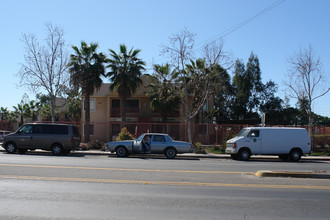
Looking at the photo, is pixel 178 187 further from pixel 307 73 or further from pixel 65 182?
pixel 307 73

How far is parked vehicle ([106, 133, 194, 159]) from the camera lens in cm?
1809

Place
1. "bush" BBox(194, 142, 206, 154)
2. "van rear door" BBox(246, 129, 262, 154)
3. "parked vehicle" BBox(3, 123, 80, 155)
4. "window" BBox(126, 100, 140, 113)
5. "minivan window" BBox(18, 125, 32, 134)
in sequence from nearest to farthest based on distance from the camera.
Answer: "van rear door" BBox(246, 129, 262, 154)
"parked vehicle" BBox(3, 123, 80, 155)
"minivan window" BBox(18, 125, 32, 134)
"bush" BBox(194, 142, 206, 154)
"window" BBox(126, 100, 140, 113)

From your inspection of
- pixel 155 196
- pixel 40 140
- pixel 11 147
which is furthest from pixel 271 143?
pixel 11 147

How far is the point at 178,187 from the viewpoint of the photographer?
8.57m

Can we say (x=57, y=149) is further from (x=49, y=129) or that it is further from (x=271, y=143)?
(x=271, y=143)

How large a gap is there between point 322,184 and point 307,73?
16543mm

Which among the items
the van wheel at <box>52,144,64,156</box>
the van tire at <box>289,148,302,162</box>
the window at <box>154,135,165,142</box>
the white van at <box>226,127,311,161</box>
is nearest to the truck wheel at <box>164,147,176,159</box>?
the window at <box>154,135,165,142</box>

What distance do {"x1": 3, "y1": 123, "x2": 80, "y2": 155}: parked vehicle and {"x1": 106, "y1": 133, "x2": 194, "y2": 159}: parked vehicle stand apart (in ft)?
8.99

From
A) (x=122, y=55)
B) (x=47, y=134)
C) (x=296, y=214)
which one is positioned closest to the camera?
(x=296, y=214)

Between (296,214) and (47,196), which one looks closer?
(296,214)

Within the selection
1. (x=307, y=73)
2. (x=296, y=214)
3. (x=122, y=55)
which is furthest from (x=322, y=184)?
(x=122, y=55)

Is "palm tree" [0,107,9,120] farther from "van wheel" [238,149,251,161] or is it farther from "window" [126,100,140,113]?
"van wheel" [238,149,251,161]

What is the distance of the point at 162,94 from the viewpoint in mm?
31750

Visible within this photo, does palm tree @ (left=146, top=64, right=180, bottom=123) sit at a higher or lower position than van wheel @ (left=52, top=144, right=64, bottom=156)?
higher
